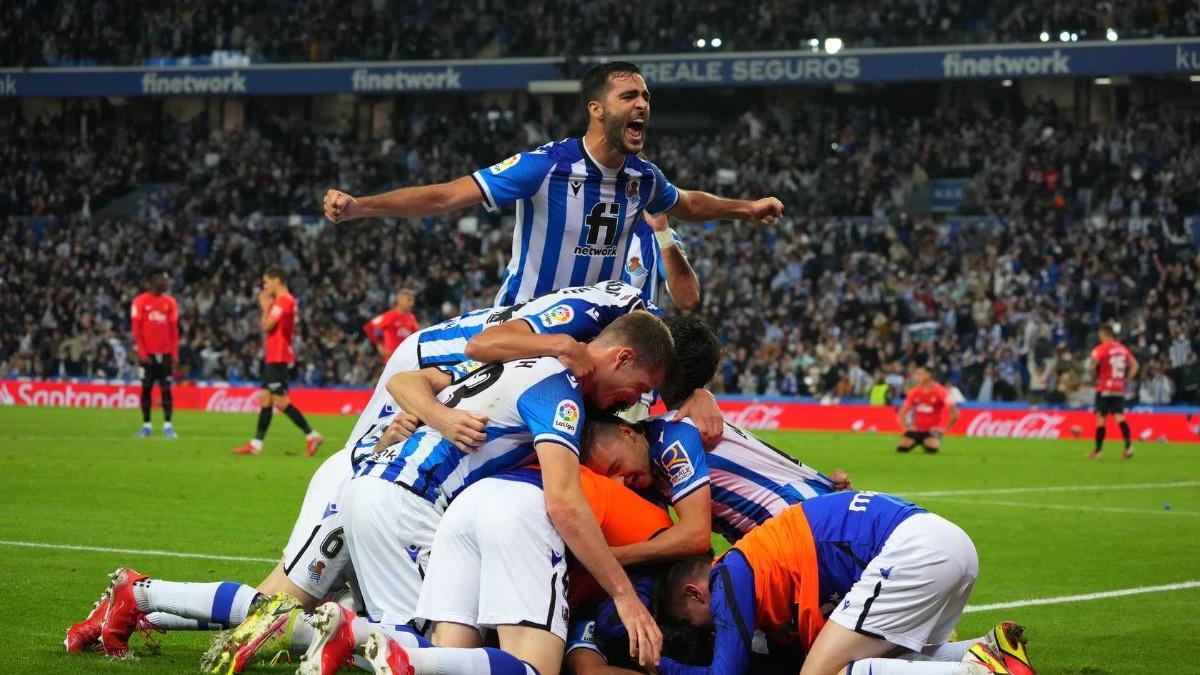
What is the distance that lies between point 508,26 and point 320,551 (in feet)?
122

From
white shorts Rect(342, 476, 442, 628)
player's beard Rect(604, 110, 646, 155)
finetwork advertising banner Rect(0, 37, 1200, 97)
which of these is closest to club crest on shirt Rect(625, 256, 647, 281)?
player's beard Rect(604, 110, 646, 155)

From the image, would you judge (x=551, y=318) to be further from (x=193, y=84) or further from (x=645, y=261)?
(x=193, y=84)

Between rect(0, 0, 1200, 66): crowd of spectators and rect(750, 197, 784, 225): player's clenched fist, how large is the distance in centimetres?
2972

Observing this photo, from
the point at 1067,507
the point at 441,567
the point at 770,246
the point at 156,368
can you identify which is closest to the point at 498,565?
the point at 441,567

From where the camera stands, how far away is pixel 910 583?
583cm

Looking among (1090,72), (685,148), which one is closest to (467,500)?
(1090,72)

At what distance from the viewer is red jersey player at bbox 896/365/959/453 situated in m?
23.6

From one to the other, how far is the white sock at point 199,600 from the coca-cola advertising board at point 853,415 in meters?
21.9

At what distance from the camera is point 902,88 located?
41.0m

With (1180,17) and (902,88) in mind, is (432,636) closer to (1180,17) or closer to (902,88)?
(1180,17)

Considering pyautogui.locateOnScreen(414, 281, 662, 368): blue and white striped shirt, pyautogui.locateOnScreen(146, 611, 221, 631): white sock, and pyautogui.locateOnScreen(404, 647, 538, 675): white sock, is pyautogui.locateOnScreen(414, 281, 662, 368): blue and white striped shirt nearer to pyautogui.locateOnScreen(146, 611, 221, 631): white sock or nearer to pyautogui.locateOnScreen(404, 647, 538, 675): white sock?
pyautogui.locateOnScreen(146, 611, 221, 631): white sock

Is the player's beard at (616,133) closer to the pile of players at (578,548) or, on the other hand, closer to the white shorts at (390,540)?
the pile of players at (578,548)

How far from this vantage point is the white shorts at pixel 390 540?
6332 millimetres

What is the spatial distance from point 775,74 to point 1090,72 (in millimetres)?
7560
